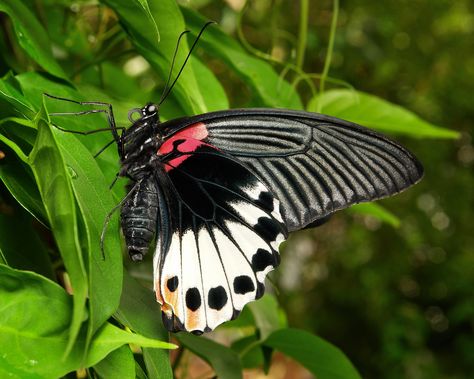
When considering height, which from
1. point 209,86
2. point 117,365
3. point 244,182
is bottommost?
point 117,365

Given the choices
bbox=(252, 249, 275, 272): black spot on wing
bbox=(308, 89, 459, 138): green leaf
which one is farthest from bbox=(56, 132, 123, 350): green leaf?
bbox=(308, 89, 459, 138): green leaf

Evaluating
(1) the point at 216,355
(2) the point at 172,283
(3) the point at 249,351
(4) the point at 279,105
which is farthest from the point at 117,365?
(3) the point at 249,351

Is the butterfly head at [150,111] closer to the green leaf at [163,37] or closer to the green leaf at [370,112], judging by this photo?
the green leaf at [163,37]

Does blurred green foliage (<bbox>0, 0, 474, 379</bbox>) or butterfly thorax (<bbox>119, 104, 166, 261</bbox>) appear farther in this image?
butterfly thorax (<bbox>119, 104, 166, 261</bbox>)

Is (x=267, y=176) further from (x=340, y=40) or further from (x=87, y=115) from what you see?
(x=340, y=40)

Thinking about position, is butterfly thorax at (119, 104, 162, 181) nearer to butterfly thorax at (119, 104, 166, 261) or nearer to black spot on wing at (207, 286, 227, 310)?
butterfly thorax at (119, 104, 166, 261)

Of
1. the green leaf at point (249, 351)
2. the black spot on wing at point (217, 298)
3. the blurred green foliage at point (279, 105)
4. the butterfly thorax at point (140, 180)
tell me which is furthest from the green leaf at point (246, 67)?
the green leaf at point (249, 351)

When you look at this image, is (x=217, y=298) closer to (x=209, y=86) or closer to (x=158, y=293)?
(x=158, y=293)

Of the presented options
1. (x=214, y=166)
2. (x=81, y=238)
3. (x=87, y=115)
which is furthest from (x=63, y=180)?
(x=214, y=166)
